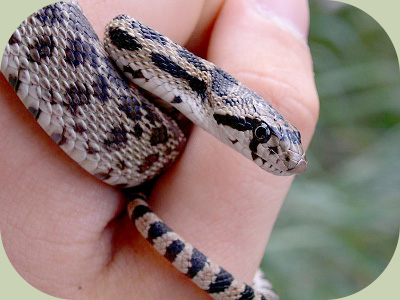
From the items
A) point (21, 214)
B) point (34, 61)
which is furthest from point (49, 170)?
point (34, 61)

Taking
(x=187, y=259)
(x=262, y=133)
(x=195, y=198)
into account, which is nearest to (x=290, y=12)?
(x=262, y=133)

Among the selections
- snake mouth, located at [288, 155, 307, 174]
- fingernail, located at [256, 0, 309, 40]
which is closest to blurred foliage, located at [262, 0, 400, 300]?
fingernail, located at [256, 0, 309, 40]

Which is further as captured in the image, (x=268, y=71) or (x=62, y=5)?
(x=268, y=71)

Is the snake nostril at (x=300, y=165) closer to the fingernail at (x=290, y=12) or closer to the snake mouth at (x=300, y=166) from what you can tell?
the snake mouth at (x=300, y=166)

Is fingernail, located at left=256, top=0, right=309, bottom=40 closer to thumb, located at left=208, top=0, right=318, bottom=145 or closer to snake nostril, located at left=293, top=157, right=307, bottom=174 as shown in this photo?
thumb, located at left=208, top=0, right=318, bottom=145

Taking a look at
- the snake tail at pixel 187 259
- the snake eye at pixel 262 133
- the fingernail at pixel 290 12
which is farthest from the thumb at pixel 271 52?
the snake tail at pixel 187 259

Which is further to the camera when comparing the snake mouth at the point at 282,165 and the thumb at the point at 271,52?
the thumb at the point at 271,52

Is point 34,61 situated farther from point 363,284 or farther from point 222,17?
point 363,284
